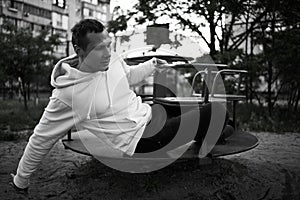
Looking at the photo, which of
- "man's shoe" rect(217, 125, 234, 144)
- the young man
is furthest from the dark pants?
"man's shoe" rect(217, 125, 234, 144)

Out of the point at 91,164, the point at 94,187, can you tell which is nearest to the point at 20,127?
the point at 91,164

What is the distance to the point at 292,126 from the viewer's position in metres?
6.27

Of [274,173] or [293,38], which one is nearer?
[274,173]

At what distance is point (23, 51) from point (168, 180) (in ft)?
23.2

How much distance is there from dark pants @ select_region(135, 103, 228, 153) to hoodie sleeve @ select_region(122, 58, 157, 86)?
261 millimetres

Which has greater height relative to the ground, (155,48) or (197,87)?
(155,48)

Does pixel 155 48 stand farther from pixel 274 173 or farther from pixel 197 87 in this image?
pixel 197 87

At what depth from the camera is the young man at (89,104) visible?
7.00ft

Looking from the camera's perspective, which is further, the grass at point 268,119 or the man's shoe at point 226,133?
the grass at point 268,119

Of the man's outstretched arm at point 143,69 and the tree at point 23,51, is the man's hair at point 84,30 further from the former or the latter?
the tree at point 23,51

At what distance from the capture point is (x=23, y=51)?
8.67 metres

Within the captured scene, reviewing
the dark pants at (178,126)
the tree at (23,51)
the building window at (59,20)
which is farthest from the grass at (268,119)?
the building window at (59,20)

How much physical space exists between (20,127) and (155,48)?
348 cm

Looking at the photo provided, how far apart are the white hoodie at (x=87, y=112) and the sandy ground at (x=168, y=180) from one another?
0.39 m
